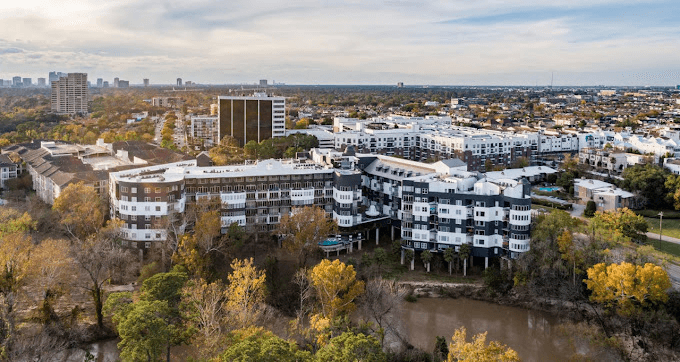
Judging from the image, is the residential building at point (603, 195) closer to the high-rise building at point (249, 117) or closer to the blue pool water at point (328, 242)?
the blue pool water at point (328, 242)

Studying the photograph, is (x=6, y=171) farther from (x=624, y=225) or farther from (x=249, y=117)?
(x=624, y=225)

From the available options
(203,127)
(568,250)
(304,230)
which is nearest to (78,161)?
(304,230)

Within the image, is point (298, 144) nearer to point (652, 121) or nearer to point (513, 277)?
point (513, 277)

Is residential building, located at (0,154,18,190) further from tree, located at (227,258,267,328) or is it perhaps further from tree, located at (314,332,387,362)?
tree, located at (314,332,387,362)

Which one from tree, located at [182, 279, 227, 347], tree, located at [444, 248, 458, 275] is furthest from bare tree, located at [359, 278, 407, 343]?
tree, located at [182, 279, 227, 347]

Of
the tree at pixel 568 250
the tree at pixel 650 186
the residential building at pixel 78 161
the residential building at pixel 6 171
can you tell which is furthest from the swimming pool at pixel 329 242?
the residential building at pixel 6 171

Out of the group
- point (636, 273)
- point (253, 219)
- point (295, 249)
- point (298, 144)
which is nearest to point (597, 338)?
point (636, 273)

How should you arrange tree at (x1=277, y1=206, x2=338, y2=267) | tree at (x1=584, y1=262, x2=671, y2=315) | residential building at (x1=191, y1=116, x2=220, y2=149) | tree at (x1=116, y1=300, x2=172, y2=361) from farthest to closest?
residential building at (x1=191, y1=116, x2=220, y2=149) → tree at (x1=277, y1=206, x2=338, y2=267) → tree at (x1=584, y1=262, x2=671, y2=315) → tree at (x1=116, y1=300, x2=172, y2=361)
